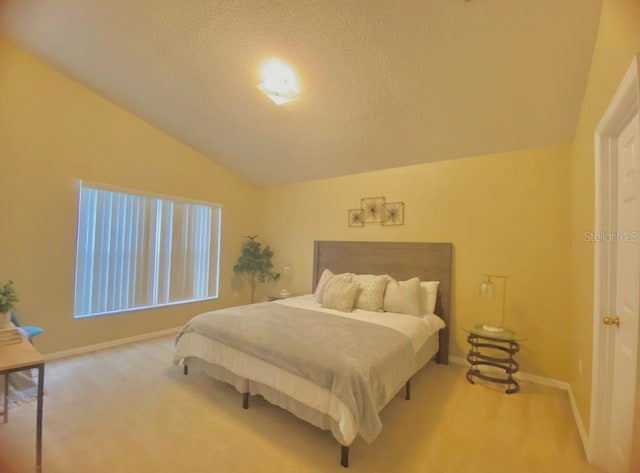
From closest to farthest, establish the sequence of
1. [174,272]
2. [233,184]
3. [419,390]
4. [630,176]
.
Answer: [630,176]
[419,390]
[174,272]
[233,184]

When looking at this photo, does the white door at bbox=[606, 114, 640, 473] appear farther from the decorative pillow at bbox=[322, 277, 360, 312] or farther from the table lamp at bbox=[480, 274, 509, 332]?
the decorative pillow at bbox=[322, 277, 360, 312]

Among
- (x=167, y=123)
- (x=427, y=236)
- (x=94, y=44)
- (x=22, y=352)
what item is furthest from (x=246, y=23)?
(x=427, y=236)

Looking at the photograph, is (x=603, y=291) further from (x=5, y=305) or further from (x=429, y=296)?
(x=5, y=305)

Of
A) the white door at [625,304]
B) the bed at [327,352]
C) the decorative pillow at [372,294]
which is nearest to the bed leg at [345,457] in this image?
the bed at [327,352]

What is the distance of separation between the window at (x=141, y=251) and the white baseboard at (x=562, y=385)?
3.77 metres

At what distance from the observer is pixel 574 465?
5.72ft

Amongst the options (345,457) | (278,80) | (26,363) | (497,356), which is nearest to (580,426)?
(497,356)

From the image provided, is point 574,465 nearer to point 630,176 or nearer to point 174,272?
point 630,176

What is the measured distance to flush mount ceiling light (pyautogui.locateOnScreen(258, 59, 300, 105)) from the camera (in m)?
2.61

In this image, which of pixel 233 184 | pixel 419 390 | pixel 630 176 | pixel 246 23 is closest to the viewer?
pixel 630 176

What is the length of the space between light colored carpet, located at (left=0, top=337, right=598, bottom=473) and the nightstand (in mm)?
126

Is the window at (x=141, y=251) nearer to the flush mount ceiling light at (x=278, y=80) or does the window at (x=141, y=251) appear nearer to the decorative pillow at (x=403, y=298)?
the flush mount ceiling light at (x=278, y=80)

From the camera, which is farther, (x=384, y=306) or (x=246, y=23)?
(x=384, y=306)

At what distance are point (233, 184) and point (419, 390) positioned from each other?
4.13 metres
